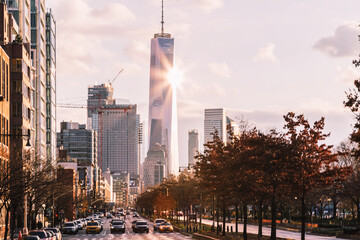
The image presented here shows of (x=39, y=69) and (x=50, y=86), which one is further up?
(x=39, y=69)

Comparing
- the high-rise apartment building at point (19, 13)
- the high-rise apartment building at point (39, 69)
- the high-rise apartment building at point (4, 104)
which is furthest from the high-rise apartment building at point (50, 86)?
the high-rise apartment building at point (4, 104)

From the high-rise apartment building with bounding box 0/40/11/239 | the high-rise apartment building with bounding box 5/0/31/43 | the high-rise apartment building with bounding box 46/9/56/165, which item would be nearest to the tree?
the high-rise apartment building with bounding box 0/40/11/239

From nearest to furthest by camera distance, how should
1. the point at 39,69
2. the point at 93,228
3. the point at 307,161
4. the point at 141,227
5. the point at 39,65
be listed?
1. the point at 307,161
2. the point at 93,228
3. the point at 141,227
4. the point at 39,69
5. the point at 39,65

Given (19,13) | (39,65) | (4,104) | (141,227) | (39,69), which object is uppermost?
(19,13)

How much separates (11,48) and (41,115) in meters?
44.6

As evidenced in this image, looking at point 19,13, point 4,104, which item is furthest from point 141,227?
point 19,13

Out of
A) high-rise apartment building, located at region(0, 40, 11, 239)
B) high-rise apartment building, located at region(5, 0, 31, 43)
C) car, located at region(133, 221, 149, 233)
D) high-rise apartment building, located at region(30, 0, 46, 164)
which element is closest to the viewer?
high-rise apartment building, located at region(0, 40, 11, 239)

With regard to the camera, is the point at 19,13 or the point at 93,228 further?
the point at 19,13

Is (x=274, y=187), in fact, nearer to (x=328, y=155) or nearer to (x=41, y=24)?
(x=328, y=155)

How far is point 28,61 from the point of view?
101 m

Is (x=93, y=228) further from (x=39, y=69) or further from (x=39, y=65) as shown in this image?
(x=39, y=65)

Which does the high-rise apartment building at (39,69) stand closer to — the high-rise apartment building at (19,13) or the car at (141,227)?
the high-rise apartment building at (19,13)

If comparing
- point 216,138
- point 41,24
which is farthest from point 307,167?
point 41,24

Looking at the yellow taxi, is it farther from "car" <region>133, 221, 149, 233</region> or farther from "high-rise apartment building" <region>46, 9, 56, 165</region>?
"high-rise apartment building" <region>46, 9, 56, 165</region>
